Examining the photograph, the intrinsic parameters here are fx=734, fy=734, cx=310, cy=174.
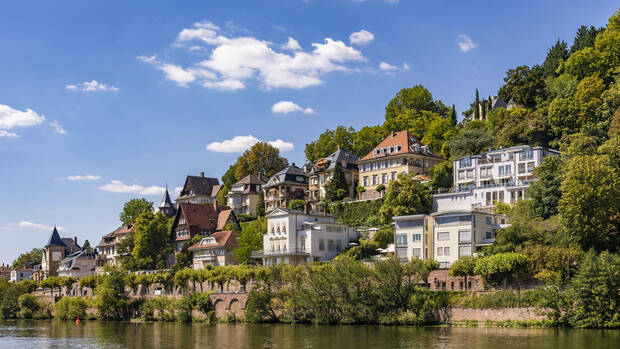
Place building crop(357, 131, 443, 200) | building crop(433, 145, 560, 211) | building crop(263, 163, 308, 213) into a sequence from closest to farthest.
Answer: building crop(433, 145, 560, 211), building crop(357, 131, 443, 200), building crop(263, 163, 308, 213)

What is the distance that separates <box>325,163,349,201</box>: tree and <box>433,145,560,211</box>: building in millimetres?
18140

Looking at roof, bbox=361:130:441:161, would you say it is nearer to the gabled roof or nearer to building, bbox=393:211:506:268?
building, bbox=393:211:506:268

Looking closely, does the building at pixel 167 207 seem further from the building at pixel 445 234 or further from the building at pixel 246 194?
the building at pixel 445 234

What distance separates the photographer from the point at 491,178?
278ft

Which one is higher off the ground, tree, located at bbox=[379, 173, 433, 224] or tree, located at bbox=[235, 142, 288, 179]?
tree, located at bbox=[235, 142, 288, 179]

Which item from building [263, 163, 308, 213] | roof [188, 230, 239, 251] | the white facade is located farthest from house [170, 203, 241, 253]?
the white facade

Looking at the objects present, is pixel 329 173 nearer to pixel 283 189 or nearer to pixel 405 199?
pixel 283 189

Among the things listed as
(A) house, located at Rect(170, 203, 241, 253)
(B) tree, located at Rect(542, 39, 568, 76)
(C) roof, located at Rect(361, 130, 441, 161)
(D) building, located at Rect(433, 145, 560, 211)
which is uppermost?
(B) tree, located at Rect(542, 39, 568, 76)

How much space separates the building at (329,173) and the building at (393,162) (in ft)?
16.8

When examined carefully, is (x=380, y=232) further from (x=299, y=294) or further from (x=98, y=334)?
(x=98, y=334)

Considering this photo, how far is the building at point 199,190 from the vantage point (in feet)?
438

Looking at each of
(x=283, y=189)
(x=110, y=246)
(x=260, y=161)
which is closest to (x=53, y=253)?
(x=110, y=246)

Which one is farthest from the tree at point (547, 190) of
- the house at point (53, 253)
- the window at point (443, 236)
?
the house at point (53, 253)

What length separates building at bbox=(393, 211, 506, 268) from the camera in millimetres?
69812
